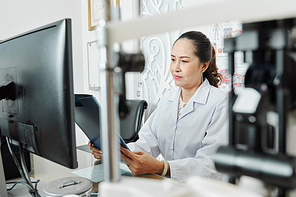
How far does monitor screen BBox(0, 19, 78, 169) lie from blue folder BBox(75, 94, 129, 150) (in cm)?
17

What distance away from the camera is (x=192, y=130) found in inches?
Result: 54.2

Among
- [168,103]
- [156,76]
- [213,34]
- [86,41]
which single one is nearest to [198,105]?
[168,103]

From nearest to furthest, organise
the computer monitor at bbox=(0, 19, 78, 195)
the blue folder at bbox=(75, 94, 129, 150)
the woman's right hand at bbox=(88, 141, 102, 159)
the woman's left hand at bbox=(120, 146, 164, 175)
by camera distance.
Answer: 1. the computer monitor at bbox=(0, 19, 78, 195)
2. the blue folder at bbox=(75, 94, 129, 150)
3. the woman's left hand at bbox=(120, 146, 164, 175)
4. the woman's right hand at bbox=(88, 141, 102, 159)

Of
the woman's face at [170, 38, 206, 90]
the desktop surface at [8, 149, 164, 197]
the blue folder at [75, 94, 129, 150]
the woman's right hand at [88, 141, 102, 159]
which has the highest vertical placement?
the woman's face at [170, 38, 206, 90]

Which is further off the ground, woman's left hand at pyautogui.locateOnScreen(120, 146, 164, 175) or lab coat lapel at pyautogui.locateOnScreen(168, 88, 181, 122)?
lab coat lapel at pyautogui.locateOnScreen(168, 88, 181, 122)

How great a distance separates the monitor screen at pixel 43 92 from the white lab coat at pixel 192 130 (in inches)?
24.8

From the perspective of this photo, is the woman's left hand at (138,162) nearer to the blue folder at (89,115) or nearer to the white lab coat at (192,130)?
the blue folder at (89,115)

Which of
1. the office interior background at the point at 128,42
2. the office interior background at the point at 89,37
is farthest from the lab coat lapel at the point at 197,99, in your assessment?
the office interior background at the point at 89,37

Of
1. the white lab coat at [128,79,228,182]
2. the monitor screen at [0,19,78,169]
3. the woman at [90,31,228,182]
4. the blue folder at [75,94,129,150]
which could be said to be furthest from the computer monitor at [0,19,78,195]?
the white lab coat at [128,79,228,182]

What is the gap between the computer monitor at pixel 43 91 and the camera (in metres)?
0.65

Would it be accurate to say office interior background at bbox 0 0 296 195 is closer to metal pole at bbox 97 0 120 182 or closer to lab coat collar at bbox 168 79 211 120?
lab coat collar at bbox 168 79 211 120

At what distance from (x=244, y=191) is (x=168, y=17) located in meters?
0.24

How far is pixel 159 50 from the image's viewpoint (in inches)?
96.0

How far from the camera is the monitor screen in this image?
0.65 meters
